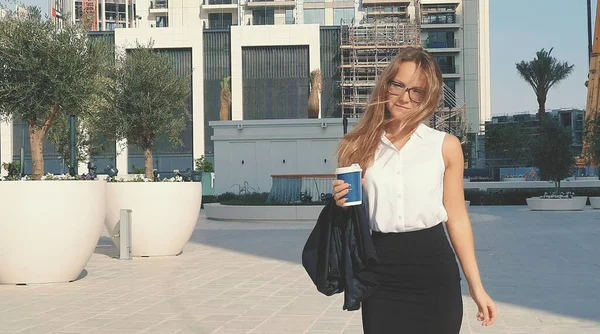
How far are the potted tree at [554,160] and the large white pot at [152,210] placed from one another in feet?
65.1

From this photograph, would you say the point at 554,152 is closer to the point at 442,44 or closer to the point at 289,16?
the point at 442,44

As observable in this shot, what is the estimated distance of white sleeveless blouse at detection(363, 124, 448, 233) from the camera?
3.10m

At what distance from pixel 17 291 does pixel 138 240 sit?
152 inches

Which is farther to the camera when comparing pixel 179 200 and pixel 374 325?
pixel 179 200

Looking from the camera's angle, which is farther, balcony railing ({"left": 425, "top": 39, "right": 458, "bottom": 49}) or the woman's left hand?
balcony railing ({"left": 425, "top": 39, "right": 458, "bottom": 49})

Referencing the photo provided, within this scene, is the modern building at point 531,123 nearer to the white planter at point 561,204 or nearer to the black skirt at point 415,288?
the white planter at point 561,204

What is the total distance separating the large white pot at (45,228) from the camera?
9.17 metres

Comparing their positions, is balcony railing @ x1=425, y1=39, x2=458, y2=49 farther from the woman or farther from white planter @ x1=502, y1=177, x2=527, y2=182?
the woman

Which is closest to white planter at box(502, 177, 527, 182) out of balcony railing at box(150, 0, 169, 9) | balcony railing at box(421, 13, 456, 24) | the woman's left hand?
balcony railing at box(421, 13, 456, 24)

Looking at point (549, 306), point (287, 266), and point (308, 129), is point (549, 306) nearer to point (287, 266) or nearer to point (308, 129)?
point (287, 266)

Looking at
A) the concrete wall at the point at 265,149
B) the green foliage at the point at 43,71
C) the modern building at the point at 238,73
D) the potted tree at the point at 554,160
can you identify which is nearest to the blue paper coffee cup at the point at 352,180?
the green foliage at the point at 43,71

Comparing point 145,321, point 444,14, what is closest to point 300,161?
point 145,321

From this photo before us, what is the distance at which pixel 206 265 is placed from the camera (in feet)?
39.7

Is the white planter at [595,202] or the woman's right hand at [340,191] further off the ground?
the woman's right hand at [340,191]
